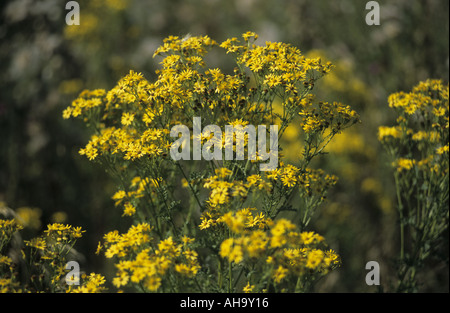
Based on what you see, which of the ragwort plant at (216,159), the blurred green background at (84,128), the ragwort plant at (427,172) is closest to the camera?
the ragwort plant at (216,159)

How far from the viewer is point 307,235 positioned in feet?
6.15

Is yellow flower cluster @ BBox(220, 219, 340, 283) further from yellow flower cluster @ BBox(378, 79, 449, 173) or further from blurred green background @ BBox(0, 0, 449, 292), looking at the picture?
blurred green background @ BBox(0, 0, 449, 292)

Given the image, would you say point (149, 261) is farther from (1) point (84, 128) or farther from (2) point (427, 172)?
(1) point (84, 128)

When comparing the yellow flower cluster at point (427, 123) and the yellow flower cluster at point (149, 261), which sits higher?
the yellow flower cluster at point (427, 123)

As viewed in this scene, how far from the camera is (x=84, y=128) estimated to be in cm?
455

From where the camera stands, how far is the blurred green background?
4.50 m

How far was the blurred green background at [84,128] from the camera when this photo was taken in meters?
4.50

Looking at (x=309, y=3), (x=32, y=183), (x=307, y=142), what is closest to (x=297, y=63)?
(x=307, y=142)

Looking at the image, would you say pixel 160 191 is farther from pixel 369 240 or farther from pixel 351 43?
pixel 351 43

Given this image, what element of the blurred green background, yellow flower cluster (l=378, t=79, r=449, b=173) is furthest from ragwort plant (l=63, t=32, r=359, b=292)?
the blurred green background

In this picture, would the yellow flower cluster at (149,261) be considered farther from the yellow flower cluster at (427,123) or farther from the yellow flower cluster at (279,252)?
the yellow flower cluster at (427,123)

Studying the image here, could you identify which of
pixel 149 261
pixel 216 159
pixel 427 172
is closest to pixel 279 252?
pixel 149 261

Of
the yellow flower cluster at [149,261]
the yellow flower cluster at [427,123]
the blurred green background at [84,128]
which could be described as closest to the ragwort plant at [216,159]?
the yellow flower cluster at [149,261]

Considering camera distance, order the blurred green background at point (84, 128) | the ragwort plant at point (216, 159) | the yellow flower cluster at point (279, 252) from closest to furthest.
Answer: the yellow flower cluster at point (279, 252), the ragwort plant at point (216, 159), the blurred green background at point (84, 128)
